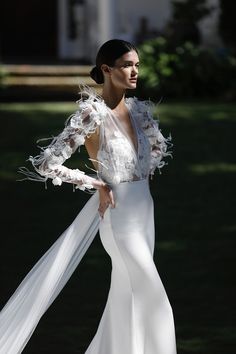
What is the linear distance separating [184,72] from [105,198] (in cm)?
1254

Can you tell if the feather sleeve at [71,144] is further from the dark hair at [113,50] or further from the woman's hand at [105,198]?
the dark hair at [113,50]

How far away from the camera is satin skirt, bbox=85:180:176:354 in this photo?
5938 mm

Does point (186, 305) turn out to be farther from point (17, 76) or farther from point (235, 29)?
point (235, 29)

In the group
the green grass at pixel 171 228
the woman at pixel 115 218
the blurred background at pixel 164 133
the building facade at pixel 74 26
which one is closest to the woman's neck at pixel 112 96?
the woman at pixel 115 218

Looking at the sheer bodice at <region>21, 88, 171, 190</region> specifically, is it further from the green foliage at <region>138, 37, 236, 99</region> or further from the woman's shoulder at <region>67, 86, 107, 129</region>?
the green foliage at <region>138, 37, 236, 99</region>

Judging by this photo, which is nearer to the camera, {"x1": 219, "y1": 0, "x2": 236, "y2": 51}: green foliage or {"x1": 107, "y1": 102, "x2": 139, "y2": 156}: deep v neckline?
{"x1": 107, "y1": 102, "x2": 139, "y2": 156}: deep v neckline

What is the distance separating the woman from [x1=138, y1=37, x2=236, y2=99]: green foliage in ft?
39.8

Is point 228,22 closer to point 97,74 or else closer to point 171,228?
point 171,228

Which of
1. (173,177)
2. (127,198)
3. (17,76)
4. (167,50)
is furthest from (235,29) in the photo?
(127,198)

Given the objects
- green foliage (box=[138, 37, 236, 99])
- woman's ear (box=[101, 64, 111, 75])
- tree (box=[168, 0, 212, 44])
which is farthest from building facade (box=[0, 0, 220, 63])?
woman's ear (box=[101, 64, 111, 75])

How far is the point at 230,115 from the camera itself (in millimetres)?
16547

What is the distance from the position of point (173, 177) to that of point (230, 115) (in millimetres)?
3617

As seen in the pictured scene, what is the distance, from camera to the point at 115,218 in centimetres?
600

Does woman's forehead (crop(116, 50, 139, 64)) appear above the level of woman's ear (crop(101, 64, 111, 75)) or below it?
above
